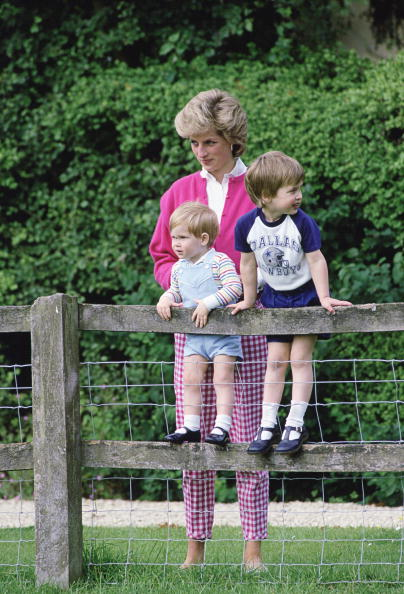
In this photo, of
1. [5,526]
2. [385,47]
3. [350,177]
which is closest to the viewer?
[5,526]

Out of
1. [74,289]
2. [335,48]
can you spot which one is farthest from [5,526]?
[335,48]

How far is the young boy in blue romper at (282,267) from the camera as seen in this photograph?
3.76m

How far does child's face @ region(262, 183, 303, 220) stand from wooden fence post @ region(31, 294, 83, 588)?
0.97 metres

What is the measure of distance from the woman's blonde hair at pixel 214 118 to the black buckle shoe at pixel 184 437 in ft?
4.39

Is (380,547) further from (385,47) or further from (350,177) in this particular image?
(385,47)

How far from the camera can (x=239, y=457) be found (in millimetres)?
3807

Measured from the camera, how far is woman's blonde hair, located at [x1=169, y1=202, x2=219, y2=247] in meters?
3.95

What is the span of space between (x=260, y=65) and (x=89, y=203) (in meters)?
2.02

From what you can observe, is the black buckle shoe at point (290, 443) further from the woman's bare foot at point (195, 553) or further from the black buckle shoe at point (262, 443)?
the woman's bare foot at point (195, 553)

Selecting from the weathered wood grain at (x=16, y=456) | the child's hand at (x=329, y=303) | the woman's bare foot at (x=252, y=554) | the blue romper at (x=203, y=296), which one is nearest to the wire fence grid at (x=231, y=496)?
the woman's bare foot at (x=252, y=554)

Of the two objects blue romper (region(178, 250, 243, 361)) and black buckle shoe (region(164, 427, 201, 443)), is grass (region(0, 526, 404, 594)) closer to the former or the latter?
black buckle shoe (region(164, 427, 201, 443))

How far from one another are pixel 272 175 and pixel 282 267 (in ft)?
1.27

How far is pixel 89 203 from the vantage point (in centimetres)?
833

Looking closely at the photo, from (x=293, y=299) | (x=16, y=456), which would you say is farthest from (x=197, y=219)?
(x=16, y=456)
